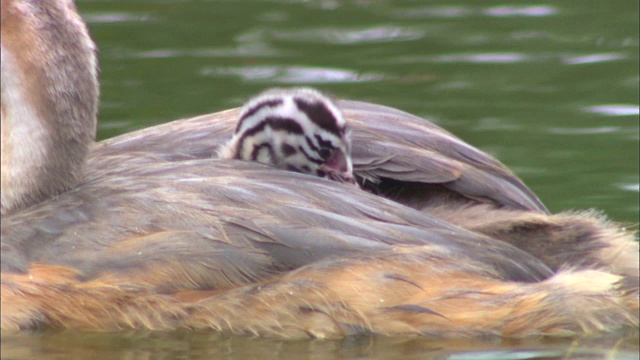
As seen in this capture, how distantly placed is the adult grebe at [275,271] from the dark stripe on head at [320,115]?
0.52 meters

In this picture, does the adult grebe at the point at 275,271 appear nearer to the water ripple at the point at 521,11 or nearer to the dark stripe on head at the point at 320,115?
the dark stripe on head at the point at 320,115

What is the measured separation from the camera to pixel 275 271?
5.71 metres

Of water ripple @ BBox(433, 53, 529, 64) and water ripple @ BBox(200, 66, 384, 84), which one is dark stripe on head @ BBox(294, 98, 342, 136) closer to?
water ripple @ BBox(200, 66, 384, 84)

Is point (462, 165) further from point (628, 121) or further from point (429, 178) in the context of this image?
point (628, 121)

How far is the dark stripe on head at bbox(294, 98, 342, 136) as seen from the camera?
21.1 feet

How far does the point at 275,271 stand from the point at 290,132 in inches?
40.8

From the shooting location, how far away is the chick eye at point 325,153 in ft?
20.9

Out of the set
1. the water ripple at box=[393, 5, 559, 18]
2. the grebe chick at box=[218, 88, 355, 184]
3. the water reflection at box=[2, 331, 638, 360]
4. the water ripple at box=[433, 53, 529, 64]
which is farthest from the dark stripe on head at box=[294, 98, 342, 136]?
the water ripple at box=[393, 5, 559, 18]

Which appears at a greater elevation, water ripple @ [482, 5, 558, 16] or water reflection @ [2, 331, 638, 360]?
water ripple @ [482, 5, 558, 16]

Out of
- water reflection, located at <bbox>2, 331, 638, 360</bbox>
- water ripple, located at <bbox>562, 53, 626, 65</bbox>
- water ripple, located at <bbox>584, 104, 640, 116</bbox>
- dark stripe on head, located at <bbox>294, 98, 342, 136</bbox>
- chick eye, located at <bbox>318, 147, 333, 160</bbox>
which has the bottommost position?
water reflection, located at <bbox>2, 331, 638, 360</bbox>

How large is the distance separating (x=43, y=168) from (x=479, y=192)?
1820mm

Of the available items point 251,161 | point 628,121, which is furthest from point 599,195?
point 251,161

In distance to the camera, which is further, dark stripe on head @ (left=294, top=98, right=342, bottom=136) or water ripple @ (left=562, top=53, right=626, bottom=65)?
water ripple @ (left=562, top=53, right=626, bottom=65)

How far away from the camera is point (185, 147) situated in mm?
6531
